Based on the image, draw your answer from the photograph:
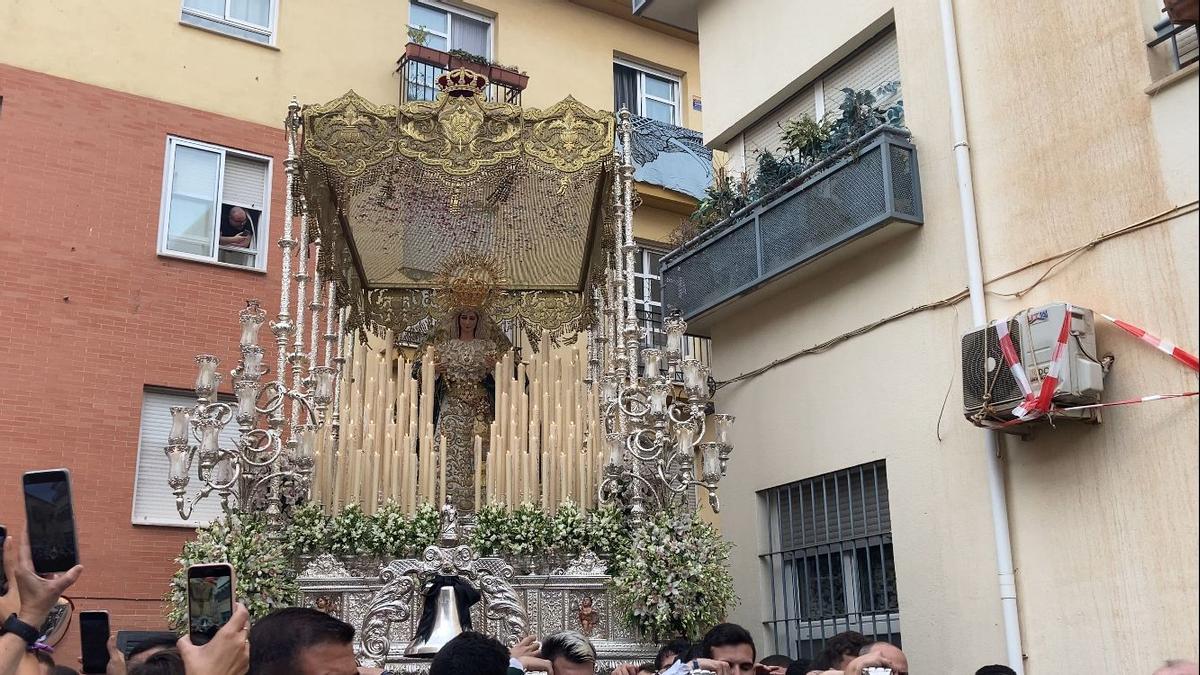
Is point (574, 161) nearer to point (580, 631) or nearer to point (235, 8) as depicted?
point (580, 631)

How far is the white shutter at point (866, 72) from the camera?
8617 millimetres

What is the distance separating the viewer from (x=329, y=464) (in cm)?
779

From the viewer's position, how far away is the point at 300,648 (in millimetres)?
3135

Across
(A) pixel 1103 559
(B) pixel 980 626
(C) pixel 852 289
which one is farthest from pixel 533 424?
(A) pixel 1103 559

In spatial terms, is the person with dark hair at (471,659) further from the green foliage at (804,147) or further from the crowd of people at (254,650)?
the green foliage at (804,147)

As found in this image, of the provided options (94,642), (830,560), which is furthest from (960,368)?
(94,642)

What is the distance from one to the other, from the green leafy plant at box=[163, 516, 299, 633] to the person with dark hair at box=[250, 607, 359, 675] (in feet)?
12.5

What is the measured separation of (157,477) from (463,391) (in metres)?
3.41

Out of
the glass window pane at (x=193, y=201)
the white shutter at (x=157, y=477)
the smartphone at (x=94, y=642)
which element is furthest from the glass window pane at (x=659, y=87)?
the smartphone at (x=94, y=642)

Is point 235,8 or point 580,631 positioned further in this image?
point 235,8

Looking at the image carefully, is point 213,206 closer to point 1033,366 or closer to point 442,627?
point 442,627

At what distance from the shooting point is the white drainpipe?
21.6 ft

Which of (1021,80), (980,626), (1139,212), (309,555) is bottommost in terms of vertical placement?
(980,626)

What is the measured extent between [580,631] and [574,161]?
10.7 ft
